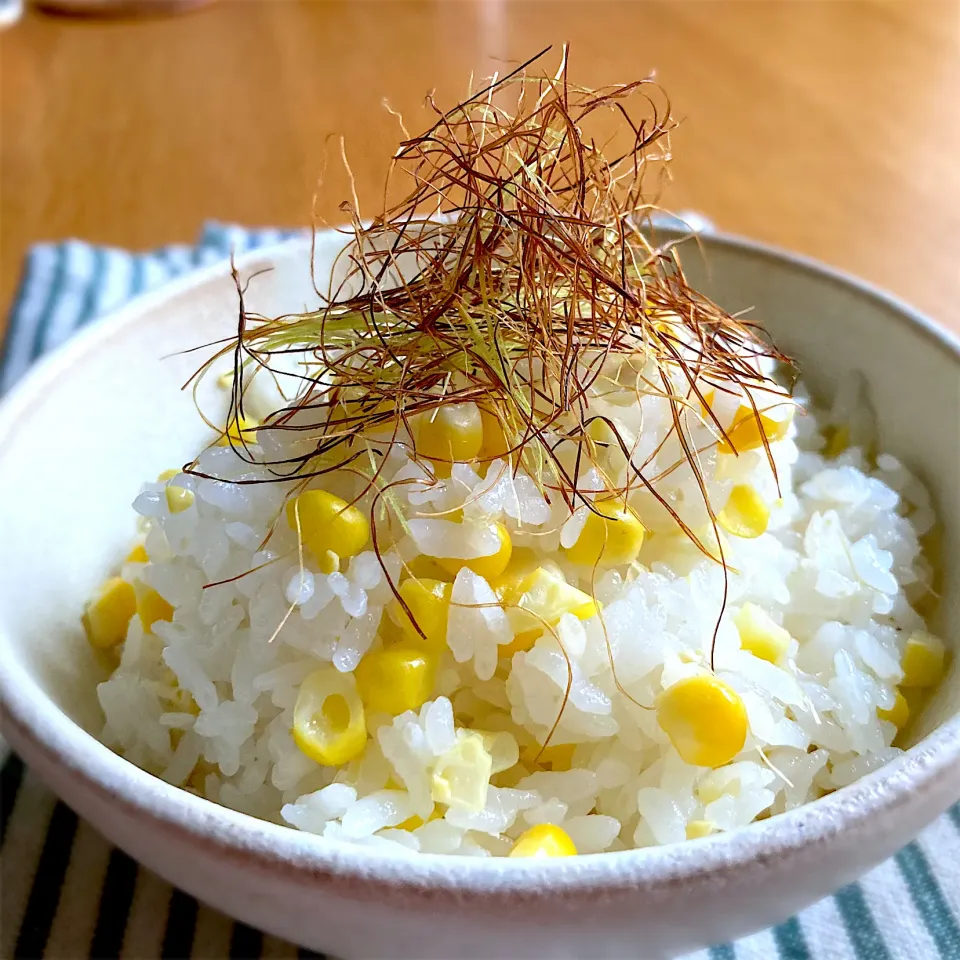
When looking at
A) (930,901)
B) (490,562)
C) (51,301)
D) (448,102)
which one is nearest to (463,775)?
(490,562)

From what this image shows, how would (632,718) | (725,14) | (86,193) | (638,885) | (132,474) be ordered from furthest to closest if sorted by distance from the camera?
(725,14), (86,193), (132,474), (632,718), (638,885)

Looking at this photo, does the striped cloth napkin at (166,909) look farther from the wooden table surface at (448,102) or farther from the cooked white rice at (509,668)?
the wooden table surface at (448,102)

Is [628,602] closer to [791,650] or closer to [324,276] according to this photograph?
[791,650]

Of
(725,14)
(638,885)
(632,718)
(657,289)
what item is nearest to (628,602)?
(632,718)

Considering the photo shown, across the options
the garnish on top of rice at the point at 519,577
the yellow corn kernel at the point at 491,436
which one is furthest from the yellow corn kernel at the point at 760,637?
the yellow corn kernel at the point at 491,436

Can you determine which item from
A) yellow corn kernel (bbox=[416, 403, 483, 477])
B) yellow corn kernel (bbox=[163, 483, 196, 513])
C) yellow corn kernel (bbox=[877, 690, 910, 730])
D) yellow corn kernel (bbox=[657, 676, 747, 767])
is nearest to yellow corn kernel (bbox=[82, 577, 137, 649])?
yellow corn kernel (bbox=[163, 483, 196, 513])
